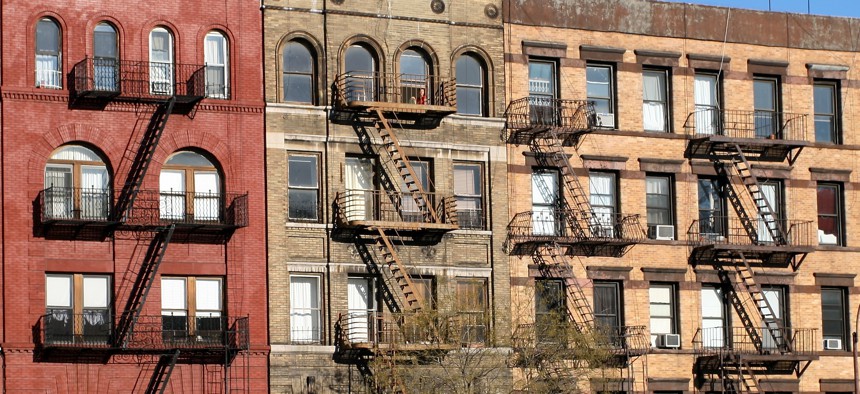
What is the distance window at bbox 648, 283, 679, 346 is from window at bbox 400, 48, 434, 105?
29.9 feet

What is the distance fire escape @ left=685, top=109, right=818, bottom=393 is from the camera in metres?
64.1

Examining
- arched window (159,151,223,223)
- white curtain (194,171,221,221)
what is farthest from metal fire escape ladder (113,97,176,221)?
white curtain (194,171,221,221)

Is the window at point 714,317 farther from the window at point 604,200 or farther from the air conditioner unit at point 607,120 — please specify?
the air conditioner unit at point 607,120

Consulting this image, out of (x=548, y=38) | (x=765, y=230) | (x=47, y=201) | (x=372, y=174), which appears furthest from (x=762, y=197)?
(x=47, y=201)

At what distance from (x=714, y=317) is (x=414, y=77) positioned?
11868 millimetres

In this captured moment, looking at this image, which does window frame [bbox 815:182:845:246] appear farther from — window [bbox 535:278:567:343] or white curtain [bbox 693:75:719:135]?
window [bbox 535:278:567:343]

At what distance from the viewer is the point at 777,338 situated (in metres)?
65.1

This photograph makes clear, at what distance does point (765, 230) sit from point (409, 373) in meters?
14.0

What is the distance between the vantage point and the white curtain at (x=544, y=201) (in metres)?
62.8

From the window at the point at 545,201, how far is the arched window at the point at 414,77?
4.17 meters

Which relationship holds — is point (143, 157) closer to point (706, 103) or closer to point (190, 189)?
point (190, 189)

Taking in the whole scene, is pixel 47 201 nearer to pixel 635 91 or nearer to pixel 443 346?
pixel 443 346

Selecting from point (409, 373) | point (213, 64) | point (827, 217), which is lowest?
point (409, 373)

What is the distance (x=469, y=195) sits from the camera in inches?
2447
